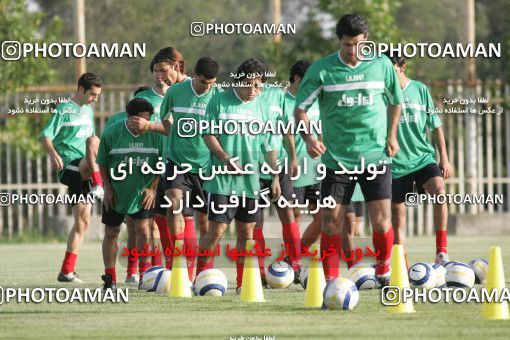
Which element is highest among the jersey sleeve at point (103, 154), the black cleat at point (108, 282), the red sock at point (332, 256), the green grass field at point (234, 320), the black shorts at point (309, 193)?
the jersey sleeve at point (103, 154)

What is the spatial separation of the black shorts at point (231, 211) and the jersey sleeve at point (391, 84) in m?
1.52

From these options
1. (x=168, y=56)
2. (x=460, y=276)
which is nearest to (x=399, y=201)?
(x=460, y=276)

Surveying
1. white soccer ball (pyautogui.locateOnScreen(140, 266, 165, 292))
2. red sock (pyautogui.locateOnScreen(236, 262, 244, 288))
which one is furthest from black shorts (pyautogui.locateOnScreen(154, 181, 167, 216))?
red sock (pyautogui.locateOnScreen(236, 262, 244, 288))

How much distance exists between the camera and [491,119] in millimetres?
25391

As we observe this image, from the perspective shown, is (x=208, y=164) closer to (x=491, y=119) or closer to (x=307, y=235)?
(x=307, y=235)

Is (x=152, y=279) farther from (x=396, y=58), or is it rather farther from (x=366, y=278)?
(x=396, y=58)

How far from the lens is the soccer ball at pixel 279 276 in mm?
12781

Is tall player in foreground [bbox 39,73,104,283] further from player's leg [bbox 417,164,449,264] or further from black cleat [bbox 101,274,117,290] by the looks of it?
player's leg [bbox 417,164,449,264]

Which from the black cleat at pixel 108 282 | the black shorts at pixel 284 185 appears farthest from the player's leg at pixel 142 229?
the black shorts at pixel 284 185

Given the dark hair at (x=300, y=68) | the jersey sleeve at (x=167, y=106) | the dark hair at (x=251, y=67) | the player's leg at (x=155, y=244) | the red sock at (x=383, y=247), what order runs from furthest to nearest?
the player's leg at (x=155, y=244), the dark hair at (x=300, y=68), the jersey sleeve at (x=167, y=106), the dark hair at (x=251, y=67), the red sock at (x=383, y=247)

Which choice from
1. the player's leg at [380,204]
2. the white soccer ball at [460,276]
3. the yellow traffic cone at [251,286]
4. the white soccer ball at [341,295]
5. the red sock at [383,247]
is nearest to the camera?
the white soccer ball at [341,295]

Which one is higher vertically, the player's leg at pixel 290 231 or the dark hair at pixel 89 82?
the dark hair at pixel 89 82

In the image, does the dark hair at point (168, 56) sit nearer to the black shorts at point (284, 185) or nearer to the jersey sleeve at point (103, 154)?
the jersey sleeve at point (103, 154)

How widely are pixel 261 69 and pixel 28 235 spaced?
12926mm
